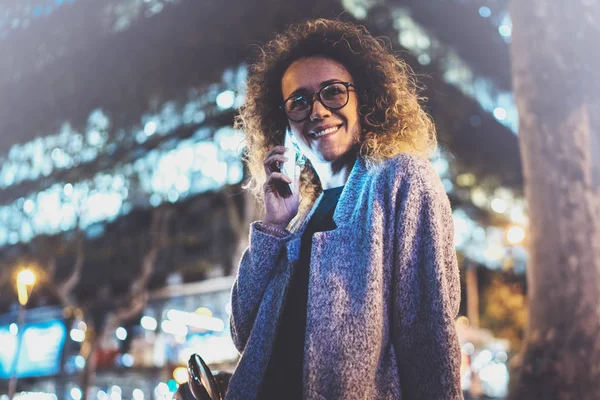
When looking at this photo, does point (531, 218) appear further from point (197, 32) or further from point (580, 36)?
point (197, 32)

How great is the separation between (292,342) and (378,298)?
364 mm

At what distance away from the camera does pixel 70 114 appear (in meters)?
29.4

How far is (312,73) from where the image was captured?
2.12m

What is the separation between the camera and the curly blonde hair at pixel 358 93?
2141mm

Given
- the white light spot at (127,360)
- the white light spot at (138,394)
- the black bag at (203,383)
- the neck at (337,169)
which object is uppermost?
the neck at (337,169)

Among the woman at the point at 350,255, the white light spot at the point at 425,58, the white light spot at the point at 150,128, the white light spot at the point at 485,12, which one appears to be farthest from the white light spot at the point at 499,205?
the woman at the point at 350,255

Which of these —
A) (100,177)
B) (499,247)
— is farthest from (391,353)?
(499,247)

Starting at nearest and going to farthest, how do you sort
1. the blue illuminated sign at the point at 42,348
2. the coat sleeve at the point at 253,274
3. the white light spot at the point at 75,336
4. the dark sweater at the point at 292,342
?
the dark sweater at the point at 292,342
the coat sleeve at the point at 253,274
the white light spot at the point at 75,336
the blue illuminated sign at the point at 42,348

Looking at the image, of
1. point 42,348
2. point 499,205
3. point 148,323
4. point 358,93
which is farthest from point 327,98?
point 42,348

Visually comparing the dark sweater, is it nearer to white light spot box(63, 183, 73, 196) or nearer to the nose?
the nose

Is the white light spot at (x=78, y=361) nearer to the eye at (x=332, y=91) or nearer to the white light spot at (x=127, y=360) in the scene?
the white light spot at (x=127, y=360)

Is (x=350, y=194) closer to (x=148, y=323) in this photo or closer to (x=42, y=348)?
(x=148, y=323)

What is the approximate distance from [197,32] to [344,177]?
2422 cm

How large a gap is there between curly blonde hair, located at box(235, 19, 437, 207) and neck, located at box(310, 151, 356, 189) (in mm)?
80
